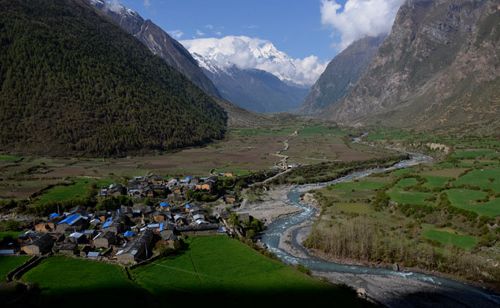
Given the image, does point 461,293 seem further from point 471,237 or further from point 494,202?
point 494,202

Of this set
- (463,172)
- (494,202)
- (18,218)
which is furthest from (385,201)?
(18,218)

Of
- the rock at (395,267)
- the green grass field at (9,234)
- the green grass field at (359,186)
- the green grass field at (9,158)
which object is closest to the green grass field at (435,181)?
the green grass field at (359,186)

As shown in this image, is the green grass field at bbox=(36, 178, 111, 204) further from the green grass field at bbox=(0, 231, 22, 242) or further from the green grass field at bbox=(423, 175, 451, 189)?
the green grass field at bbox=(423, 175, 451, 189)

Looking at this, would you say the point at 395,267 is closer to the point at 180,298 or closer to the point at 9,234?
the point at 180,298

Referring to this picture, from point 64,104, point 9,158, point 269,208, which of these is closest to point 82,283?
point 269,208

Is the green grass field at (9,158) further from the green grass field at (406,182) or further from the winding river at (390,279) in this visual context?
the green grass field at (406,182)

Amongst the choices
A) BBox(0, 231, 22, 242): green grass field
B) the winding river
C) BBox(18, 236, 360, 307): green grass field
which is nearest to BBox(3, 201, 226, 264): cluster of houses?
BBox(0, 231, 22, 242): green grass field

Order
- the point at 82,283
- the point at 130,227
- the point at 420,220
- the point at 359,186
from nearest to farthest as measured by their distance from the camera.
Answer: the point at 82,283
the point at 130,227
the point at 420,220
the point at 359,186

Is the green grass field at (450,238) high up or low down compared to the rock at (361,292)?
up
